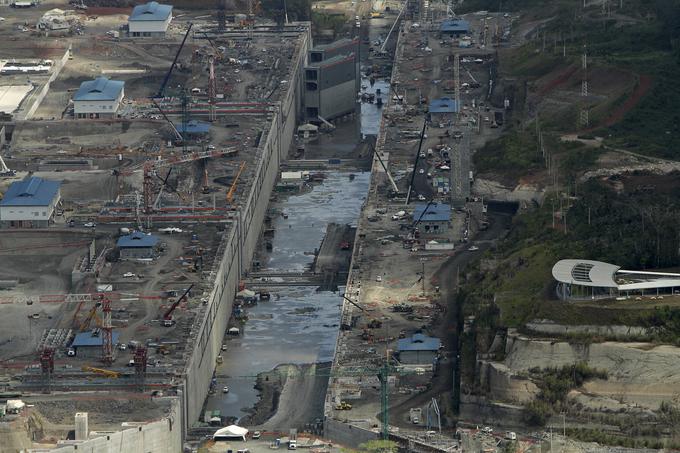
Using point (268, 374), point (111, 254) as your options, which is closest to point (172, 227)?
point (111, 254)

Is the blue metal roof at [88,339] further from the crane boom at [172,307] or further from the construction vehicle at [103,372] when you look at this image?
the crane boom at [172,307]

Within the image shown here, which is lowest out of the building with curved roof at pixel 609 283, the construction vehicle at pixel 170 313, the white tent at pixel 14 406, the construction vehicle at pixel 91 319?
the construction vehicle at pixel 91 319

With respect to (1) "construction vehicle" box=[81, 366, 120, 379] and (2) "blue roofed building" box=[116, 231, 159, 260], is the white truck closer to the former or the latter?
(1) "construction vehicle" box=[81, 366, 120, 379]

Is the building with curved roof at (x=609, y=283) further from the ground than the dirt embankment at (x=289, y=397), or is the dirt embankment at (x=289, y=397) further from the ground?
the building with curved roof at (x=609, y=283)

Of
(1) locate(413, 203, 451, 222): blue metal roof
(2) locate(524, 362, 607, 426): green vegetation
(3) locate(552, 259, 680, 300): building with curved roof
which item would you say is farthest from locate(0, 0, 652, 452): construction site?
(3) locate(552, 259, 680, 300): building with curved roof

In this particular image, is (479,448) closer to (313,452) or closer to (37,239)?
(313,452)

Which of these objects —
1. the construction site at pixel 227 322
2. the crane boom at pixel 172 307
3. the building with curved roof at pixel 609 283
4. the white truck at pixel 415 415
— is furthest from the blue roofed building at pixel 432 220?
the white truck at pixel 415 415

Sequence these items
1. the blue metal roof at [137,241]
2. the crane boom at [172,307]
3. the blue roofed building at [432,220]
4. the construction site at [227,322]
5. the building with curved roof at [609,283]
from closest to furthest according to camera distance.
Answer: the construction site at [227,322]
the building with curved roof at [609,283]
the crane boom at [172,307]
the blue metal roof at [137,241]
the blue roofed building at [432,220]
